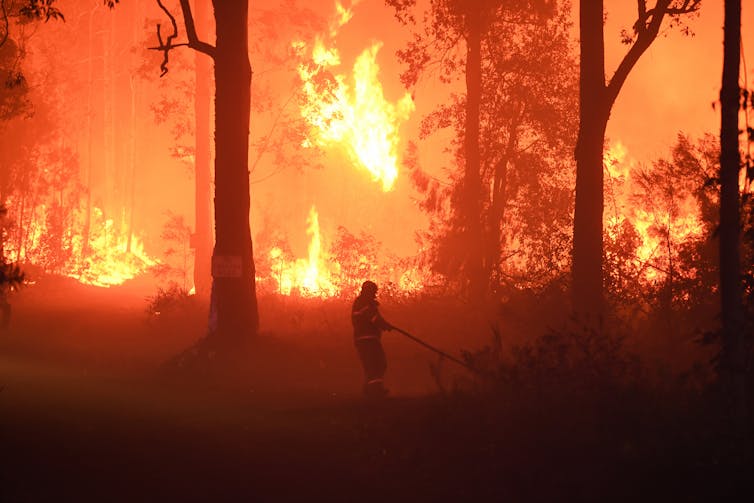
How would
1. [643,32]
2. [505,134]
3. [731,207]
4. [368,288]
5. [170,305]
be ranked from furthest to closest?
[170,305] → [505,134] → [643,32] → [368,288] → [731,207]

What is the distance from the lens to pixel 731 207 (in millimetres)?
10047

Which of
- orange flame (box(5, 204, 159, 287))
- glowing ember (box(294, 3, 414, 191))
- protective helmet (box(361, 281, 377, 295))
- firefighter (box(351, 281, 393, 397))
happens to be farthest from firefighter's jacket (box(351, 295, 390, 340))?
orange flame (box(5, 204, 159, 287))

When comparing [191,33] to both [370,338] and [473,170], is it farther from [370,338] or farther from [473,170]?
[473,170]

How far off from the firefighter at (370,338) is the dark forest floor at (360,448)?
46 cm

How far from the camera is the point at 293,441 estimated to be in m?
11.0

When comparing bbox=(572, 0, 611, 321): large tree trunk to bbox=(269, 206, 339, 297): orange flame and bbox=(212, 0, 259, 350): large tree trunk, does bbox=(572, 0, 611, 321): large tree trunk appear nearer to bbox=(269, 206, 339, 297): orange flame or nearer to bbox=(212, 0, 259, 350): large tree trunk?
bbox=(212, 0, 259, 350): large tree trunk

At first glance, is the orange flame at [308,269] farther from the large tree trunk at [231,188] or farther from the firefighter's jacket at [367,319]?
the firefighter's jacket at [367,319]

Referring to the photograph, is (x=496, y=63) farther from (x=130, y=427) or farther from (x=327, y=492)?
(x=327, y=492)

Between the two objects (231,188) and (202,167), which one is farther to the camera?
(202,167)

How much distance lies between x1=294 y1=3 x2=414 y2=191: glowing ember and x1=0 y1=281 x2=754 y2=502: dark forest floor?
65.8 feet

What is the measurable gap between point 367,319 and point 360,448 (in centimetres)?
478

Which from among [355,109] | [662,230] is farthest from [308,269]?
[662,230]

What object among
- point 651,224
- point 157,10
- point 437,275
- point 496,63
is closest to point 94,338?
point 437,275

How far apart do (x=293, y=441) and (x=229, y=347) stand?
767cm
